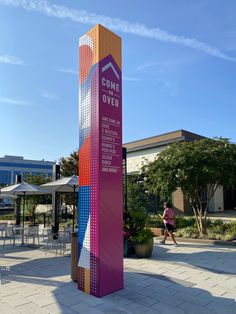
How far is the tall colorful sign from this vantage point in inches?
248

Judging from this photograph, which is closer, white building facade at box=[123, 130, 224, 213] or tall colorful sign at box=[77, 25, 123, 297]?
tall colorful sign at box=[77, 25, 123, 297]

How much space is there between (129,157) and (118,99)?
20445 mm

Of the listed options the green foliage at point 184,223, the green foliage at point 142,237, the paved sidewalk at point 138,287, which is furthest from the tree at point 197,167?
the paved sidewalk at point 138,287

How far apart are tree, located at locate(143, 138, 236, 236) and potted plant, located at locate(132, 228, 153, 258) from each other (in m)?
3.75

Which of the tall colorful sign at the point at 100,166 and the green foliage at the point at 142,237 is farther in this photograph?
the green foliage at the point at 142,237

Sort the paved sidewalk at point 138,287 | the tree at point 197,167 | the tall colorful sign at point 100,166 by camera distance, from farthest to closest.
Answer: the tree at point 197,167 < the tall colorful sign at point 100,166 < the paved sidewalk at point 138,287

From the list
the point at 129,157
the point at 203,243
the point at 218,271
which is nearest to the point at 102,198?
the point at 218,271

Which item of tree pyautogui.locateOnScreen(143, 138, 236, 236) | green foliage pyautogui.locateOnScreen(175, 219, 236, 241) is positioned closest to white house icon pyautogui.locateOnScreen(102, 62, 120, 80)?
tree pyautogui.locateOnScreen(143, 138, 236, 236)

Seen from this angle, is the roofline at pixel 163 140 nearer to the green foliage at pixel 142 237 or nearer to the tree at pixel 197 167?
the tree at pixel 197 167

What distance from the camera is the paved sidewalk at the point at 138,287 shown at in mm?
5574

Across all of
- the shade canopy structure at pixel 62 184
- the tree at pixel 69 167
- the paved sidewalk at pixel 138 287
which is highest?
the tree at pixel 69 167

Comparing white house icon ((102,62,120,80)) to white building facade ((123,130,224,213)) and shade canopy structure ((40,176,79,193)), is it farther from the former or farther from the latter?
white building facade ((123,130,224,213))

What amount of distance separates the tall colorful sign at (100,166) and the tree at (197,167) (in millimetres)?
6953

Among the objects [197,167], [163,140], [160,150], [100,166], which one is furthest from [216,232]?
[163,140]
